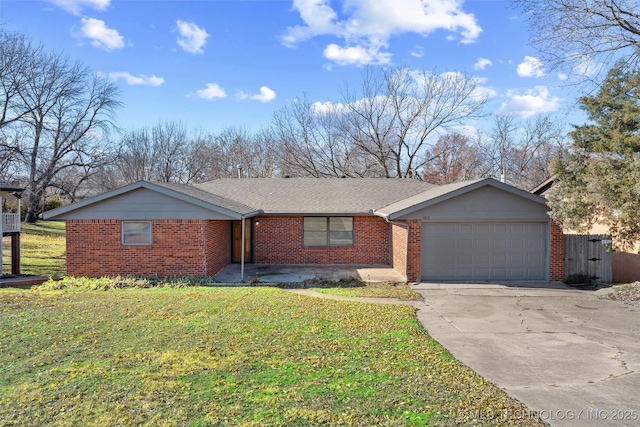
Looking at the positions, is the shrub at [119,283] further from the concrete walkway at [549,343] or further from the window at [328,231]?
the window at [328,231]

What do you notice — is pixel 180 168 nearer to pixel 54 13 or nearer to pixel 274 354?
pixel 54 13

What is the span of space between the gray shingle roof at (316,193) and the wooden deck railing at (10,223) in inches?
284

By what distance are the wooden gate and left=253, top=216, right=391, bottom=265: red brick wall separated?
249 inches

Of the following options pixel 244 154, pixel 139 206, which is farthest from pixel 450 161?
pixel 139 206

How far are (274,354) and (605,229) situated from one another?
1461 cm

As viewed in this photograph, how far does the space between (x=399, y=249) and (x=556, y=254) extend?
199 inches

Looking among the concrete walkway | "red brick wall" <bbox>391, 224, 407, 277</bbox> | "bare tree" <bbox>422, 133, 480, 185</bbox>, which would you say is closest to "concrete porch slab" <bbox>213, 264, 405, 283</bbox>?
"red brick wall" <bbox>391, 224, 407, 277</bbox>

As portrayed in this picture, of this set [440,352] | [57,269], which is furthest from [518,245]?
[57,269]

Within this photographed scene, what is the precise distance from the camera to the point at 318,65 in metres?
27.8

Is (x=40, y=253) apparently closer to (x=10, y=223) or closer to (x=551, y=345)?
(x=10, y=223)

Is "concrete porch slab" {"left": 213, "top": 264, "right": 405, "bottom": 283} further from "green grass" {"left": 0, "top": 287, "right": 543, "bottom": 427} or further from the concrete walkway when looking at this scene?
"green grass" {"left": 0, "top": 287, "right": 543, "bottom": 427}

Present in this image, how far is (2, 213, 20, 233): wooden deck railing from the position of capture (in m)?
16.1

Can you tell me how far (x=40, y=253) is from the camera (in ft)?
72.0

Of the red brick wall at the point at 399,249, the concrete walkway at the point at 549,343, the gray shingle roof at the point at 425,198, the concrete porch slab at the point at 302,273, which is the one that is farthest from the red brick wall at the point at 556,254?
the concrete porch slab at the point at 302,273
